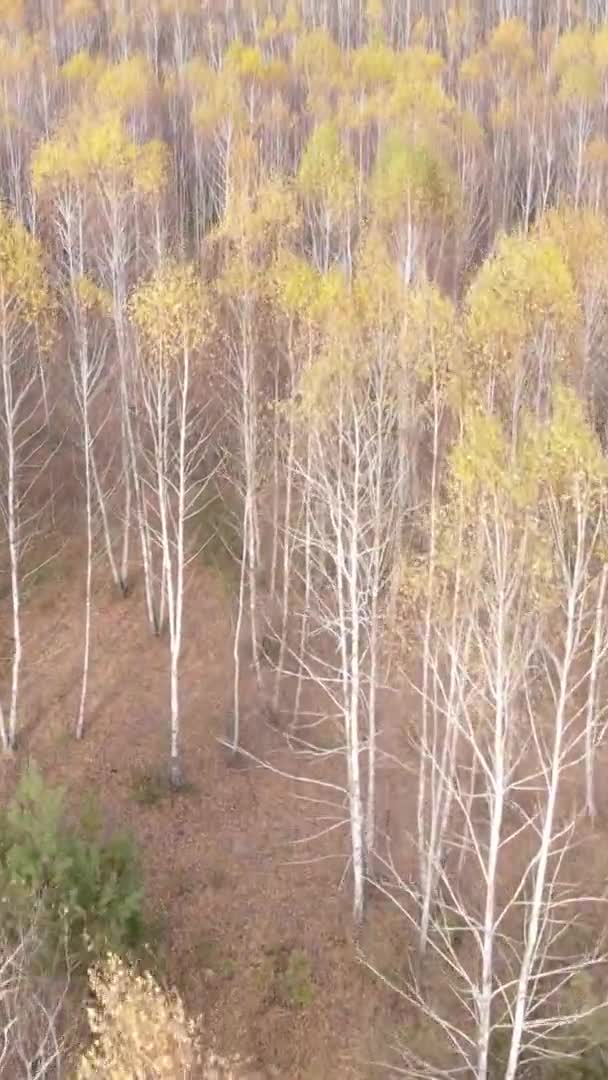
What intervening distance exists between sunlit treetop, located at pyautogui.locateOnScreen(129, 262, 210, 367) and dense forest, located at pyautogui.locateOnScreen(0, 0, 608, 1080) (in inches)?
2.5

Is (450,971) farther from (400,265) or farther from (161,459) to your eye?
(400,265)

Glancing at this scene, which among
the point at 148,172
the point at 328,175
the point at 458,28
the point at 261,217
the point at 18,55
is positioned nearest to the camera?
the point at 261,217

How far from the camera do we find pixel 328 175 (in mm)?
23328

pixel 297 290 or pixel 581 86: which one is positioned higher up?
pixel 581 86

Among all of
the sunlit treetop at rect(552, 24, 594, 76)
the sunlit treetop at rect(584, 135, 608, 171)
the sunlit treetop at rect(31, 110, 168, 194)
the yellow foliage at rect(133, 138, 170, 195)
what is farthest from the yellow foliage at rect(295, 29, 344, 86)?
the sunlit treetop at rect(31, 110, 168, 194)

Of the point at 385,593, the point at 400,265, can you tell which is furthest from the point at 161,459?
the point at 400,265

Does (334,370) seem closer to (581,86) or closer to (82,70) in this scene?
(581,86)

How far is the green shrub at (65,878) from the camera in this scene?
1104 centimetres

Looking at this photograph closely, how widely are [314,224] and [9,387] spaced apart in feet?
35.8

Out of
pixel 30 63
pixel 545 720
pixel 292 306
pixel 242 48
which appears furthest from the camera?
pixel 242 48

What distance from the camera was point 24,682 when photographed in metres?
18.7

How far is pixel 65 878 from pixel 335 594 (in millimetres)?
6793

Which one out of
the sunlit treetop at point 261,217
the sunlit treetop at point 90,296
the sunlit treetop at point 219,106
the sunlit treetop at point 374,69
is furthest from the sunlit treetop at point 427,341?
the sunlit treetop at point 374,69

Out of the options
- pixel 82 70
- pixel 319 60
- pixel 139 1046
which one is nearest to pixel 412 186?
pixel 139 1046
